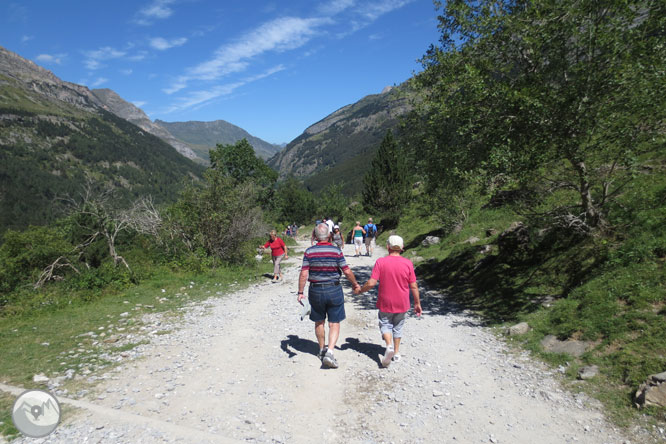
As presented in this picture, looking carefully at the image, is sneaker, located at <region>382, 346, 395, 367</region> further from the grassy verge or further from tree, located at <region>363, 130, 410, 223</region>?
tree, located at <region>363, 130, 410, 223</region>

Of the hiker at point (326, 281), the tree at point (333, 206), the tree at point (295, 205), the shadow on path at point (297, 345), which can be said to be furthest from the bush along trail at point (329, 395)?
the tree at point (295, 205)

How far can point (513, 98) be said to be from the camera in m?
7.52

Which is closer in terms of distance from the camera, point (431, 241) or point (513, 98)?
point (513, 98)

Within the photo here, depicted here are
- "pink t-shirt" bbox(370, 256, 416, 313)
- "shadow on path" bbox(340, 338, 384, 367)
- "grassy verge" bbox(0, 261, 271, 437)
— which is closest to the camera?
"pink t-shirt" bbox(370, 256, 416, 313)

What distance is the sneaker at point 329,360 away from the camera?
Answer: 596cm

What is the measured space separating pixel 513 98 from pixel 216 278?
41.2 ft

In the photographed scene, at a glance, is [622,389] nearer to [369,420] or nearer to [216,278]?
[369,420]

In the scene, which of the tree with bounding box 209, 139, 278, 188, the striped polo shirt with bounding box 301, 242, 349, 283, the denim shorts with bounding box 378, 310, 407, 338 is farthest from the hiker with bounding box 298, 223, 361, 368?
the tree with bounding box 209, 139, 278, 188

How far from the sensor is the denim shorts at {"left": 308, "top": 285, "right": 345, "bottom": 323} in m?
5.99

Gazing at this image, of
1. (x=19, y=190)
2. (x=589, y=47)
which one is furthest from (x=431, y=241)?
(x=19, y=190)

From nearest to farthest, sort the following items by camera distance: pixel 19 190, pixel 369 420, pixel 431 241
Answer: pixel 369 420 → pixel 431 241 → pixel 19 190

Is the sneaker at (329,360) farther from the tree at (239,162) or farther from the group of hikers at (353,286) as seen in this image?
the tree at (239,162)

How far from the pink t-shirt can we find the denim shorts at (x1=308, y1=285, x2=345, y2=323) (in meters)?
0.74

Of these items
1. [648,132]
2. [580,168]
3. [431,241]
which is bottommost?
[431,241]
